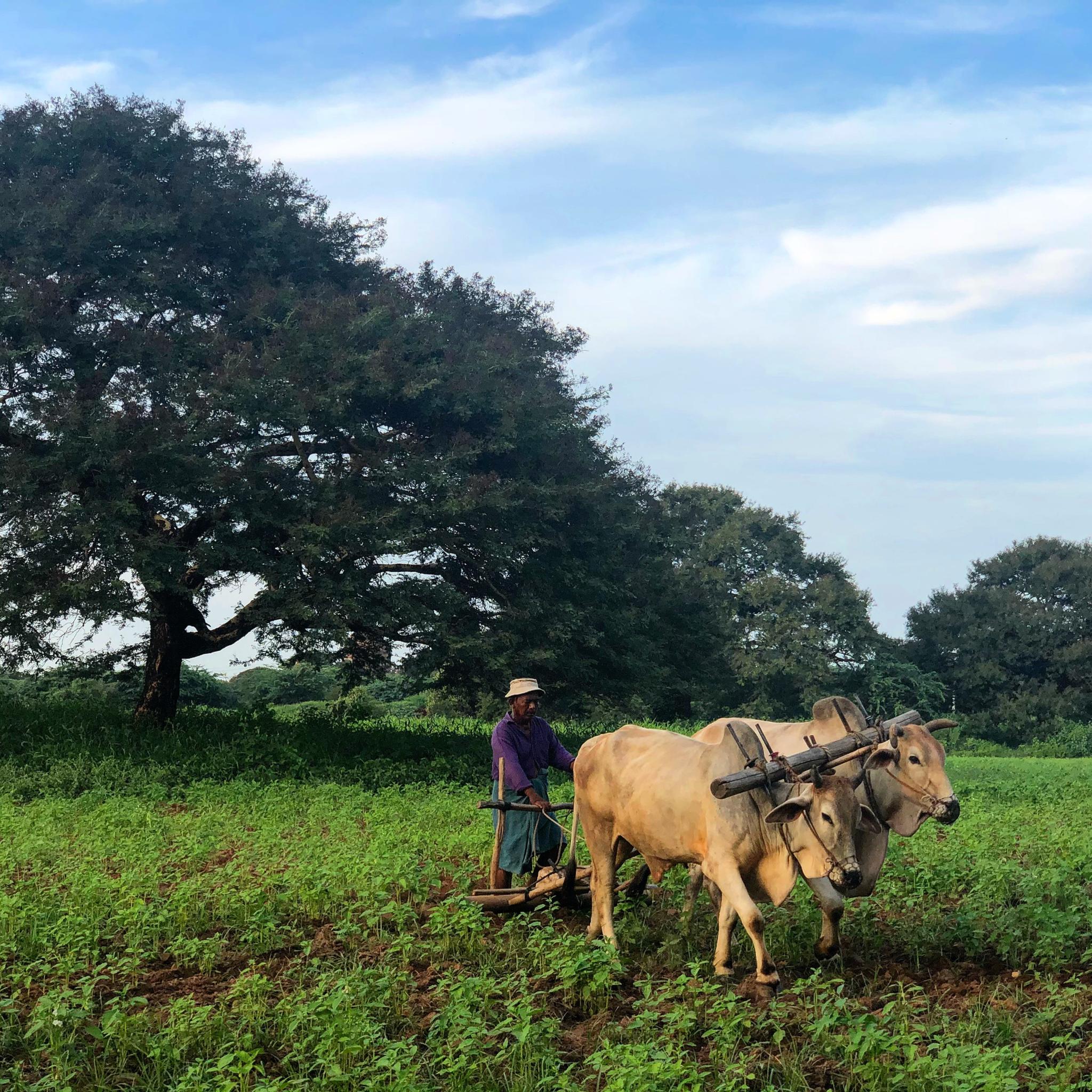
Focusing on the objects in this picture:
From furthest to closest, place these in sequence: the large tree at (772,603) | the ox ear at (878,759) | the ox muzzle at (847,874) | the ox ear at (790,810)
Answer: the large tree at (772,603)
the ox ear at (878,759)
the ox ear at (790,810)
the ox muzzle at (847,874)

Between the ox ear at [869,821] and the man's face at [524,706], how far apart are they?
253 centimetres

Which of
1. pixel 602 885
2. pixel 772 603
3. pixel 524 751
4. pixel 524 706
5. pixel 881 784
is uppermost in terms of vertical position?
pixel 772 603

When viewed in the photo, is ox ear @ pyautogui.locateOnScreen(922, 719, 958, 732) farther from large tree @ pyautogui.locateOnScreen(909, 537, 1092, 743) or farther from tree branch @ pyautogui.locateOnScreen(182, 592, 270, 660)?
large tree @ pyautogui.locateOnScreen(909, 537, 1092, 743)

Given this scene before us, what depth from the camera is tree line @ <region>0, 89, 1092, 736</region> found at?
18.8m

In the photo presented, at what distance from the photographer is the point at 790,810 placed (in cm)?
695

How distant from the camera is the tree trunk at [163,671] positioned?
21.3 meters

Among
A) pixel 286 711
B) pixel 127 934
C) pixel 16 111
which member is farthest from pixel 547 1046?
pixel 286 711

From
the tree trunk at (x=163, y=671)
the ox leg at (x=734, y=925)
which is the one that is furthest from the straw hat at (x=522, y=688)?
the tree trunk at (x=163, y=671)

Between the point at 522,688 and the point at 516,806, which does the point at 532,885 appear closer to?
the point at 516,806

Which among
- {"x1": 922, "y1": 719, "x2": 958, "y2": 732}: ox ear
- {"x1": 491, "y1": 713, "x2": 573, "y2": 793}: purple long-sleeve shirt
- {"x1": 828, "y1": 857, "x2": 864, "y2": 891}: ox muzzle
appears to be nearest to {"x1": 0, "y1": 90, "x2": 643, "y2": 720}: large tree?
{"x1": 491, "y1": 713, "x2": 573, "y2": 793}: purple long-sleeve shirt

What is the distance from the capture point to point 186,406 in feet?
63.1

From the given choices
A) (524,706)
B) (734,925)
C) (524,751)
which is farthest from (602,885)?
(524,706)

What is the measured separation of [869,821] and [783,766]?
0.88 meters

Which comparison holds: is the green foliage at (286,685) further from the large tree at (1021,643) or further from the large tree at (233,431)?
the large tree at (1021,643)
